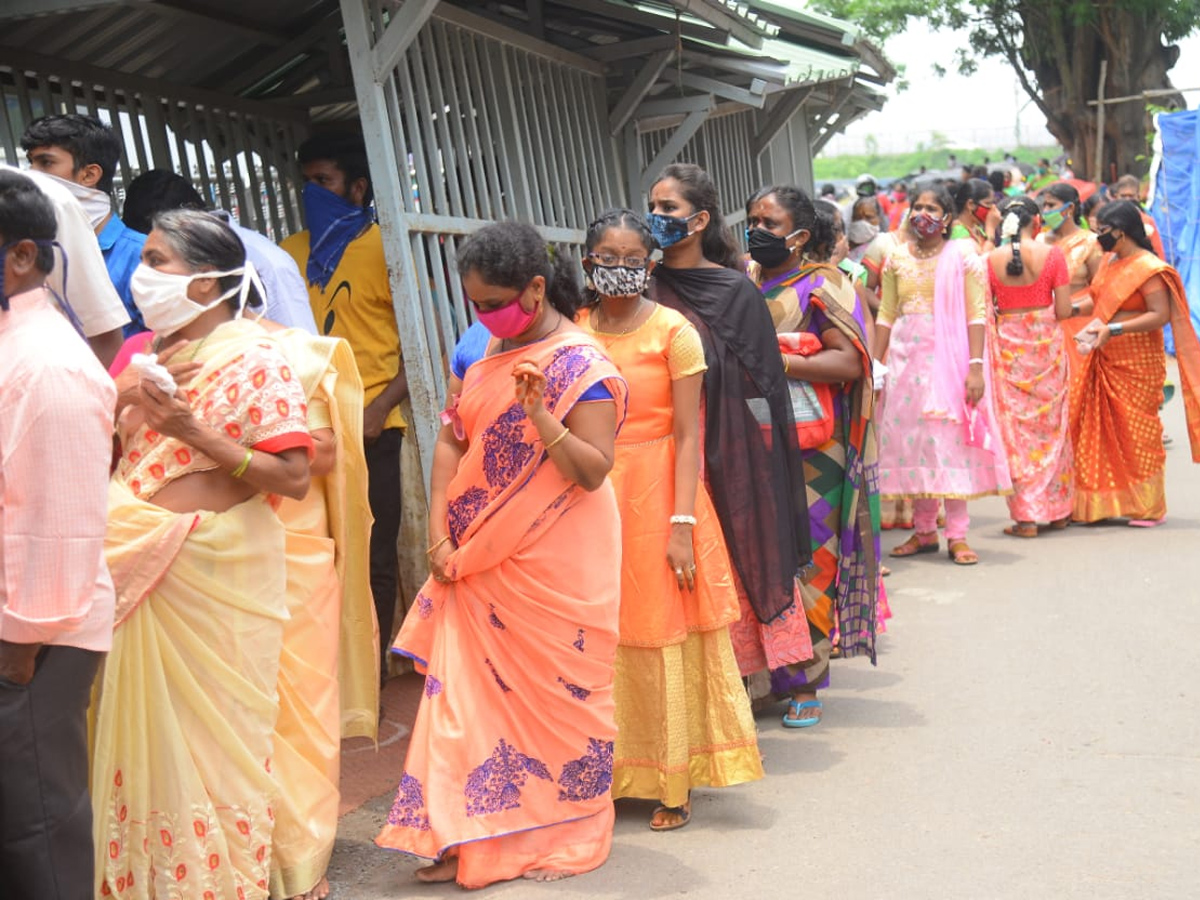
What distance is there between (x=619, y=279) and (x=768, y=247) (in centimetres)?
133

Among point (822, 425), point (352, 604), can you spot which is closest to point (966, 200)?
point (822, 425)

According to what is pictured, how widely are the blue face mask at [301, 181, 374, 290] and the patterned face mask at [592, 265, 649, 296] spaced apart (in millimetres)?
1634

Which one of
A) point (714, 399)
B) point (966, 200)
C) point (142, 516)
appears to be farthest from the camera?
point (966, 200)

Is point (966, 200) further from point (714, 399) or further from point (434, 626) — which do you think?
point (434, 626)

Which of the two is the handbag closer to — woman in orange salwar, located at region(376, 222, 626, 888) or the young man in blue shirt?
woman in orange salwar, located at region(376, 222, 626, 888)

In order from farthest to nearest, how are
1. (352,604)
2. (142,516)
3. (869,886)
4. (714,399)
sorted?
(714,399) → (352,604) → (869,886) → (142,516)

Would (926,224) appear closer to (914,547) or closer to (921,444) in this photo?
(921,444)

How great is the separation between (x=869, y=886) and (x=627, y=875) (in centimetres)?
68

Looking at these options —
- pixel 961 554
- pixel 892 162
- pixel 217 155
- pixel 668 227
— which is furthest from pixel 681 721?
pixel 892 162

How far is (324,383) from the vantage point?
14.2ft

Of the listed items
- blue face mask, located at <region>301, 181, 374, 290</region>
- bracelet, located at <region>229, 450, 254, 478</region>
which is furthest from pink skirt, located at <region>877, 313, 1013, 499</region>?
bracelet, located at <region>229, 450, 254, 478</region>

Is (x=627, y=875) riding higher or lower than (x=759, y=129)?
lower

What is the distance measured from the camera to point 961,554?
28.9 ft

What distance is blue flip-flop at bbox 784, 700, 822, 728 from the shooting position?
5.90 meters
